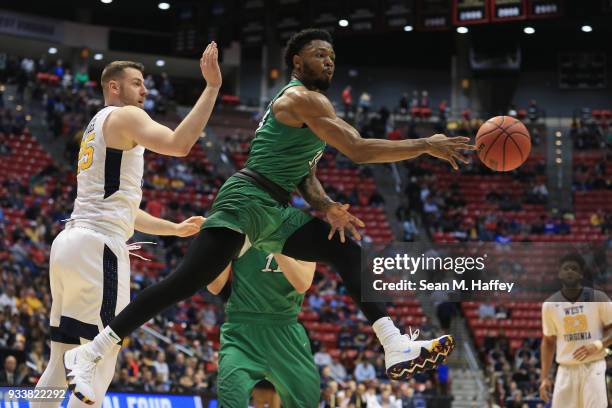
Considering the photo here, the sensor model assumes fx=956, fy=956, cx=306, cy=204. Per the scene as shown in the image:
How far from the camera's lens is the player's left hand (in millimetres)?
7465

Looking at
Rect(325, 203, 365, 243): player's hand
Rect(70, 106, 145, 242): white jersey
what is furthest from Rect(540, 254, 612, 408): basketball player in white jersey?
Rect(70, 106, 145, 242): white jersey

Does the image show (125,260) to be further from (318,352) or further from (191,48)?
(191,48)

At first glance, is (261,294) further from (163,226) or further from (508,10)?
(508,10)

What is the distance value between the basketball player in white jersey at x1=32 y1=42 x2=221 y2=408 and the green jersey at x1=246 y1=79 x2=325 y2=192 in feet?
1.14

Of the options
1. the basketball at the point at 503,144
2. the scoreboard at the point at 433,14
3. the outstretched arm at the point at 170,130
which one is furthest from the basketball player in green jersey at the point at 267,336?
the scoreboard at the point at 433,14

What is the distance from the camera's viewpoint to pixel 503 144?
19.8 ft

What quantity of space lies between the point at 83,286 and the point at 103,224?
0.37 metres

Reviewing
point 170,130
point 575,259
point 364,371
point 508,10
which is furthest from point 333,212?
point 508,10

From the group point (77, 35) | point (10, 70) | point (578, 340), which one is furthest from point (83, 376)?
point (77, 35)

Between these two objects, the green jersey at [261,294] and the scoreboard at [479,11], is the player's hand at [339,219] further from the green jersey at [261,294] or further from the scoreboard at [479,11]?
the scoreboard at [479,11]

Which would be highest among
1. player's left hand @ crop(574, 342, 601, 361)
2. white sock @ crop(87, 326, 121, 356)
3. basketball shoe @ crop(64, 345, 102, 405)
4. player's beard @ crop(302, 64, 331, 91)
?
player's beard @ crop(302, 64, 331, 91)

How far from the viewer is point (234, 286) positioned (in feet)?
18.2

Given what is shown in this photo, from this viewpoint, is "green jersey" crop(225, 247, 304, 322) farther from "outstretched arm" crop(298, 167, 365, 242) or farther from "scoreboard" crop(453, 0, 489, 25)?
"scoreboard" crop(453, 0, 489, 25)

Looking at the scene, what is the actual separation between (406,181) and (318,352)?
10899mm
